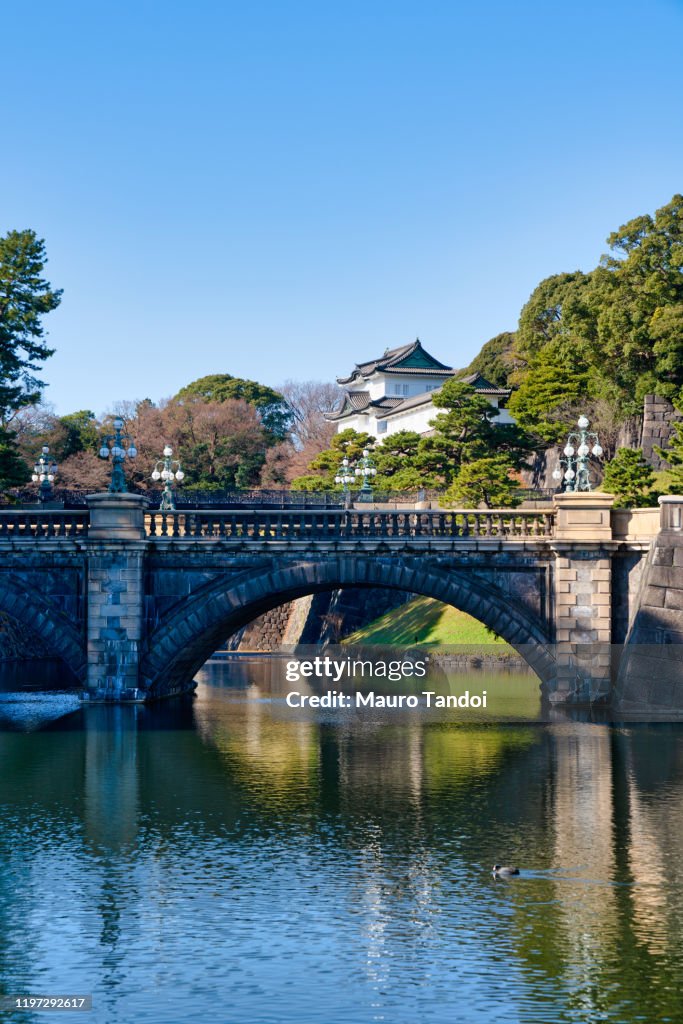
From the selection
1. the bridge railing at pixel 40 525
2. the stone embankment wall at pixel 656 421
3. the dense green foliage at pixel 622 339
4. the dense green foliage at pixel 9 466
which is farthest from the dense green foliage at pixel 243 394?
the bridge railing at pixel 40 525

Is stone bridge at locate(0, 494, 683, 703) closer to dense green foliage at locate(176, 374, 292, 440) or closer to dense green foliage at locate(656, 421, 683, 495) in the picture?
dense green foliage at locate(656, 421, 683, 495)

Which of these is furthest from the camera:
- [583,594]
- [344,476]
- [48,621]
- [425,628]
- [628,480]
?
[425,628]

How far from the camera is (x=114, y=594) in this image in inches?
1804

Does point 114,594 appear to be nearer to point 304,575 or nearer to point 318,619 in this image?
point 304,575

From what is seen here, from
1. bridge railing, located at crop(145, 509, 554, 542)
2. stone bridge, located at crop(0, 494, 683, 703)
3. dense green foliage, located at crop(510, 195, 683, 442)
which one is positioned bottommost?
stone bridge, located at crop(0, 494, 683, 703)

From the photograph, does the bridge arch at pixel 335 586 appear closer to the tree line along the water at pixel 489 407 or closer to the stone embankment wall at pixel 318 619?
the tree line along the water at pixel 489 407

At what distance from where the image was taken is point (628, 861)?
2641 cm

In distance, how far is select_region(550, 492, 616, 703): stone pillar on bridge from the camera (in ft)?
146

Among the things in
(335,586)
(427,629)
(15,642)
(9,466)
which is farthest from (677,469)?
(15,642)

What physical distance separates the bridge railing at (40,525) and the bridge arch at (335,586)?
457 cm

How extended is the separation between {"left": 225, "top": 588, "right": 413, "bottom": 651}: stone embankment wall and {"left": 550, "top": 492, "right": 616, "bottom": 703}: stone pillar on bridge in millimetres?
40061

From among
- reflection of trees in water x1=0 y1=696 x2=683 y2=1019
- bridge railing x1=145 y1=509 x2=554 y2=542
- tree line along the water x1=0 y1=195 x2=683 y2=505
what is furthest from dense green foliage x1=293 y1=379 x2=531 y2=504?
reflection of trees in water x1=0 y1=696 x2=683 y2=1019

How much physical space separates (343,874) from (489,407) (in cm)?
5987

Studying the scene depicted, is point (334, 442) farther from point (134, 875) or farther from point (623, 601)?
point (134, 875)
